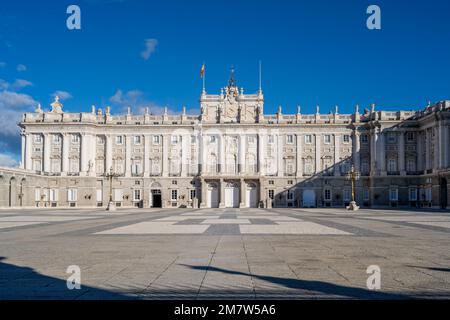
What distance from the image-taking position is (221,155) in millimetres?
77375

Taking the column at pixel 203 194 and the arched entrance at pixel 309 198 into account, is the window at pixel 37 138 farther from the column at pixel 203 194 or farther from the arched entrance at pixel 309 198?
the arched entrance at pixel 309 198

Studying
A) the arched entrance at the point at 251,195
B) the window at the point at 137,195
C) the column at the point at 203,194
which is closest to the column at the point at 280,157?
the arched entrance at the point at 251,195

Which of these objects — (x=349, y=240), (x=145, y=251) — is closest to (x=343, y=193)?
(x=349, y=240)

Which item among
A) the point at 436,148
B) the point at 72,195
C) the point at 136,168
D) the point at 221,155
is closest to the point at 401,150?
the point at 436,148

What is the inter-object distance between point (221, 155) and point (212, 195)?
6936 millimetres

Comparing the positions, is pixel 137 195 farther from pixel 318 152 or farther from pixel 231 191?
pixel 318 152

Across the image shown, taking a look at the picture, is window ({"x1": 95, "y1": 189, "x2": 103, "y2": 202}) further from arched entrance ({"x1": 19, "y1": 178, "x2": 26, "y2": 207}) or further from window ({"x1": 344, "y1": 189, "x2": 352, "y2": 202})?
window ({"x1": 344, "y1": 189, "x2": 352, "y2": 202})

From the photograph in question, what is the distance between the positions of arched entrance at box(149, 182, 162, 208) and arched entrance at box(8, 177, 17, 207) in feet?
70.5

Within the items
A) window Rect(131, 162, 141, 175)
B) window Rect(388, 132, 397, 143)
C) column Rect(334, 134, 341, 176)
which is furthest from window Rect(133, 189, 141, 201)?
window Rect(388, 132, 397, 143)

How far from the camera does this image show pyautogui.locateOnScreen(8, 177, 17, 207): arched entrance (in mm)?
63031

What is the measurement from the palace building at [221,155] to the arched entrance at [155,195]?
0.56ft

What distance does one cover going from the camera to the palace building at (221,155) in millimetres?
74312
